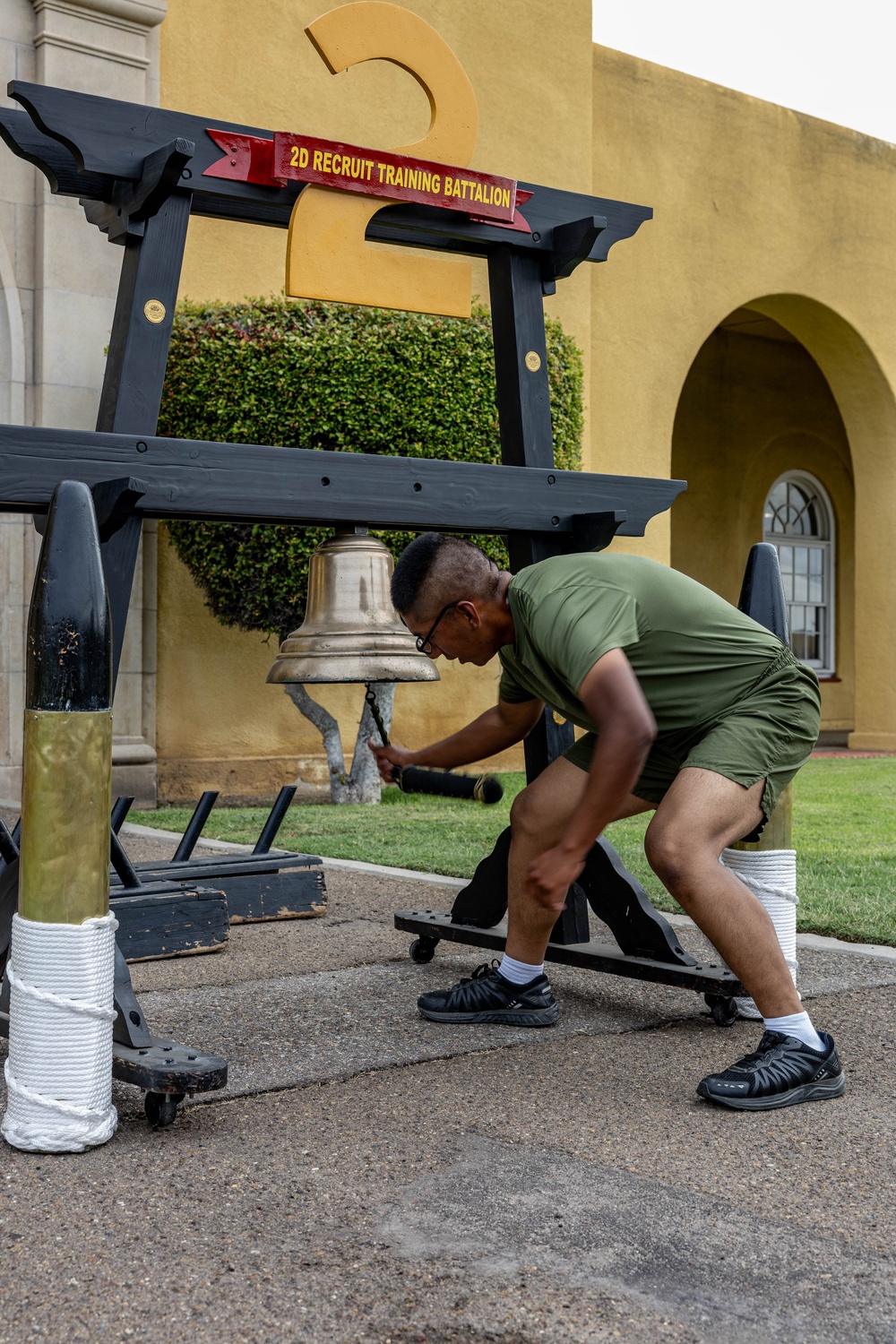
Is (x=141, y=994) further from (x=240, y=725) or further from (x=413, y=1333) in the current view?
(x=240, y=725)

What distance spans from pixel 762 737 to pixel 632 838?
4.58 metres

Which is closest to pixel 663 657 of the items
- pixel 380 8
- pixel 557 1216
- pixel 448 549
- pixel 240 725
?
pixel 448 549

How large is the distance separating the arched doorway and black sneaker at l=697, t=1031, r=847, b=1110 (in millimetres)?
13477

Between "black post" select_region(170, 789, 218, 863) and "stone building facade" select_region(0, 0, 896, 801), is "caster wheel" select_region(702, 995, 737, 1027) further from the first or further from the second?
"stone building facade" select_region(0, 0, 896, 801)

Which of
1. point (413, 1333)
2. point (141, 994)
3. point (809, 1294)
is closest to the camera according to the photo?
point (413, 1333)

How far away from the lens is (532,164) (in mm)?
11945

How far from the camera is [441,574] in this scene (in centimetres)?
347

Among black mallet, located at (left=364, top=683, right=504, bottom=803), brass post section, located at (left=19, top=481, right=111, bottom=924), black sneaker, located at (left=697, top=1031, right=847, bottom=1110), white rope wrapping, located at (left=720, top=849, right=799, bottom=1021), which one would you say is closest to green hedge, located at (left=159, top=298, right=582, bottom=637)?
white rope wrapping, located at (left=720, top=849, right=799, bottom=1021)

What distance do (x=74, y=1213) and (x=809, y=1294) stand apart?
134cm

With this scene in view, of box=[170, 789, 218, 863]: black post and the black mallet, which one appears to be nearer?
the black mallet

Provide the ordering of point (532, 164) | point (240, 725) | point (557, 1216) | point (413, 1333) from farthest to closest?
point (532, 164), point (240, 725), point (557, 1216), point (413, 1333)

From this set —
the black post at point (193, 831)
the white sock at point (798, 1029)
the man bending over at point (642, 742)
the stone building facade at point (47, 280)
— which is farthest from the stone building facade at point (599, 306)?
the white sock at point (798, 1029)

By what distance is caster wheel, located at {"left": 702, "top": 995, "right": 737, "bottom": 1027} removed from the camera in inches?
154

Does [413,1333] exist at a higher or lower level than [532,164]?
lower
